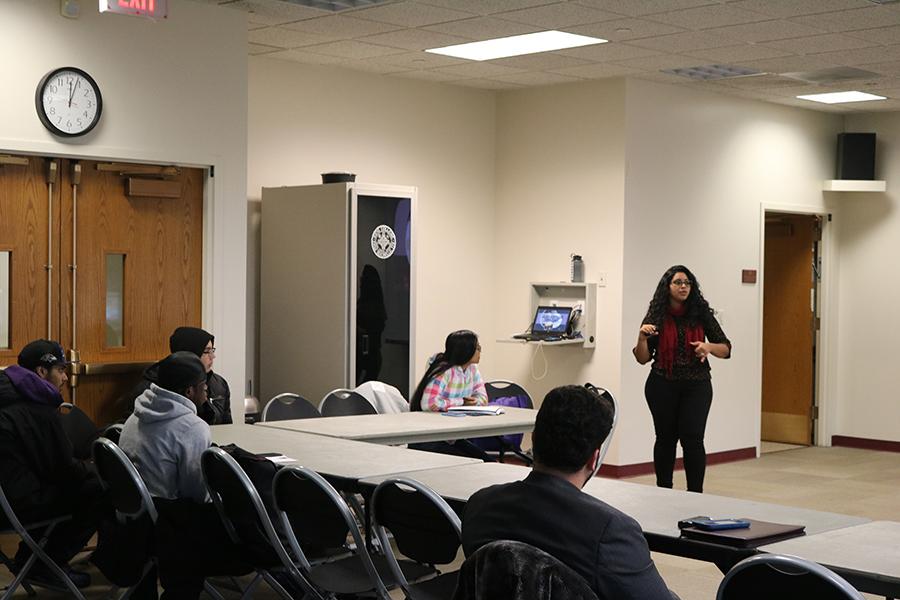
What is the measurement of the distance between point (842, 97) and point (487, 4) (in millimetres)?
4660

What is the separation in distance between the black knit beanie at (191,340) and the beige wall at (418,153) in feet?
6.43

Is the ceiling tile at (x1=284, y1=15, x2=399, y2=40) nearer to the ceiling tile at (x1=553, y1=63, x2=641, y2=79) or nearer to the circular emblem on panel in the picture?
the circular emblem on panel

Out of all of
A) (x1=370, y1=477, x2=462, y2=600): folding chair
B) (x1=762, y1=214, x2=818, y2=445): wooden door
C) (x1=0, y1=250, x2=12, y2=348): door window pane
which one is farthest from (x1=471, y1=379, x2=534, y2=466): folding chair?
(x1=762, y1=214, x2=818, y2=445): wooden door

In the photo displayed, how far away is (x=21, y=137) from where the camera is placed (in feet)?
20.8

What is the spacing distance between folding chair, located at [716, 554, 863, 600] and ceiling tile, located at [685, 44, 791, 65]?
18.8 feet

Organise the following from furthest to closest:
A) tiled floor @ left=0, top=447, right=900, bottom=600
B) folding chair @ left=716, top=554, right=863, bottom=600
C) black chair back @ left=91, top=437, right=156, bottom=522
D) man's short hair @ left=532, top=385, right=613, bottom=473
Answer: tiled floor @ left=0, top=447, right=900, bottom=600 < black chair back @ left=91, top=437, right=156, bottom=522 < man's short hair @ left=532, top=385, right=613, bottom=473 < folding chair @ left=716, top=554, right=863, bottom=600

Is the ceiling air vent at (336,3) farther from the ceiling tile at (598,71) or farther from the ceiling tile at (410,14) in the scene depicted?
the ceiling tile at (598,71)

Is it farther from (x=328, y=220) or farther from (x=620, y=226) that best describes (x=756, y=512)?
(x=620, y=226)

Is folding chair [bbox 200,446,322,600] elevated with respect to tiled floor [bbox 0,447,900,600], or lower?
elevated

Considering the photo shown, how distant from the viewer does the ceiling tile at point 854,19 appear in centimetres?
690

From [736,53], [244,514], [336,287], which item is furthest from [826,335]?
[244,514]

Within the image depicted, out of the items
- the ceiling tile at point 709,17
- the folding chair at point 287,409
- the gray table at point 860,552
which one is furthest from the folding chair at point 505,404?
the gray table at point 860,552

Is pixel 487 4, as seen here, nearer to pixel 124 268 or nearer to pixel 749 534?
pixel 124 268

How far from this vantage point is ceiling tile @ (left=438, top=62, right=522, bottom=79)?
8.82m
